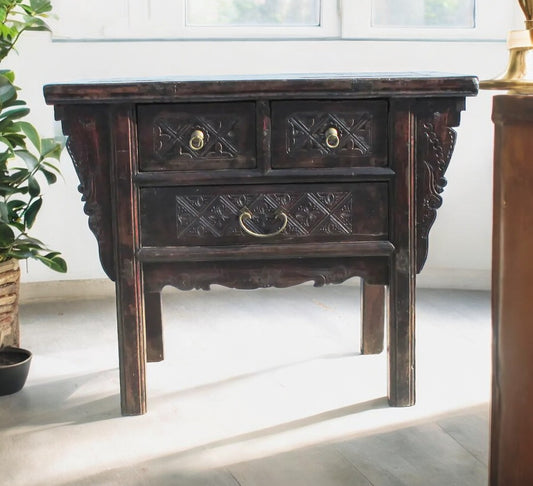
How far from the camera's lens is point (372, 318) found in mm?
2297

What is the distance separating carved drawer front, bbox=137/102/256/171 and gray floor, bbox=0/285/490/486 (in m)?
0.55

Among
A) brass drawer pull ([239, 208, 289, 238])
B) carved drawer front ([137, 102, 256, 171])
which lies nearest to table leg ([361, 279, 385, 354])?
brass drawer pull ([239, 208, 289, 238])

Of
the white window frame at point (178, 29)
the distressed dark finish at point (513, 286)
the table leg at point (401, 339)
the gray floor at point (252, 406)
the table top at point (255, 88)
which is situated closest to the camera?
the distressed dark finish at point (513, 286)

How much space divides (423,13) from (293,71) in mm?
488

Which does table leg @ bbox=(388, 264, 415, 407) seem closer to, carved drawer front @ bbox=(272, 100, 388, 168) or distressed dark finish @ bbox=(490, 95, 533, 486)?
carved drawer front @ bbox=(272, 100, 388, 168)

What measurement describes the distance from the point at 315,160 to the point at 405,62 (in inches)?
47.5

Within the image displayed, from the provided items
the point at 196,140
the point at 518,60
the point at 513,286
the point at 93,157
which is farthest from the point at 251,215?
the point at 513,286

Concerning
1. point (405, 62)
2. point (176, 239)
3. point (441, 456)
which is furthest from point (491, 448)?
point (405, 62)

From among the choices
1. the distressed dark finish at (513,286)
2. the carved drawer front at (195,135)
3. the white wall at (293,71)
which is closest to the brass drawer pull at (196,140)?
the carved drawer front at (195,135)

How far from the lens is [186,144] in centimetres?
185

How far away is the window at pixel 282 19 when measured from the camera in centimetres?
285

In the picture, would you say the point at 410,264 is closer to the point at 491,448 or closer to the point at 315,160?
the point at 315,160

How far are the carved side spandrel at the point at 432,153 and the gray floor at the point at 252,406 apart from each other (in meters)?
0.39

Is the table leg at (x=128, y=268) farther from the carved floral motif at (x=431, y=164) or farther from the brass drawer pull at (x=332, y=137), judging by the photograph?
the carved floral motif at (x=431, y=164)
